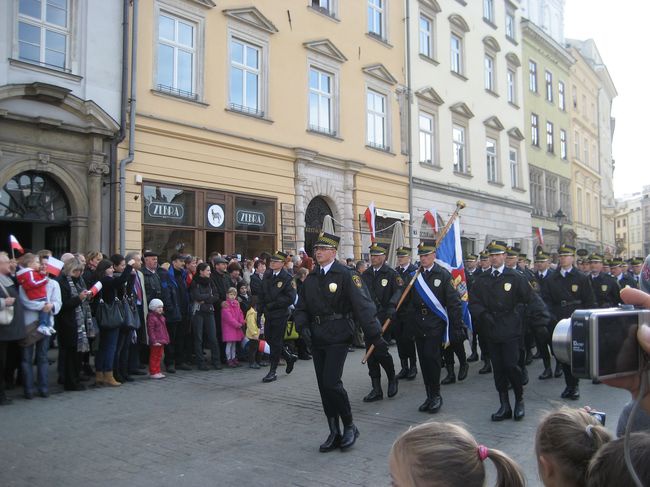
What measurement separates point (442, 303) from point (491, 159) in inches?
883

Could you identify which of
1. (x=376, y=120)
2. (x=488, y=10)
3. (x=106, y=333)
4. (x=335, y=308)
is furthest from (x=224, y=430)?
(x=488, y=10)

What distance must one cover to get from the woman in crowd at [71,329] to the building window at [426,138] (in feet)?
54.5

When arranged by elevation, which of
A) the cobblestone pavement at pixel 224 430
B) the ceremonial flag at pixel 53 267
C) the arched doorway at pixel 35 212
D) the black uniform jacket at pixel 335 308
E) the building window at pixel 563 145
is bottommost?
the cobblestone pavement at pixel 224 430

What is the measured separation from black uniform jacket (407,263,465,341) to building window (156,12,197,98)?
935 cm

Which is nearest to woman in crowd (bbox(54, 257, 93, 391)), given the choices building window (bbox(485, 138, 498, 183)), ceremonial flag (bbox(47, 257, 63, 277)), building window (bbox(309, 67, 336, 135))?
ceremonial flag (bbox(47, 257, 63, 277))

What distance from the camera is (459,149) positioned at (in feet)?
84.6

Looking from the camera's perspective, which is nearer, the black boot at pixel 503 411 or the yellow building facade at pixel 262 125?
the black boot at pixel 503 411

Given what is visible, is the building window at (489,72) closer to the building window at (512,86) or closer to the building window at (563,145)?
the building window at (512,86)

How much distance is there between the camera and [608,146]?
Result: 165 feet

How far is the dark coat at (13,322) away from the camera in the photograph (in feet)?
24.9

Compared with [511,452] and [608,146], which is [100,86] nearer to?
[511,452]

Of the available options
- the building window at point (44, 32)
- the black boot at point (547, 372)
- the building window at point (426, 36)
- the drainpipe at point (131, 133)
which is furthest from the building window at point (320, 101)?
the black boot at point (547, 372)

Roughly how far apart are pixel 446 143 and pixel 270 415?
19351 mm

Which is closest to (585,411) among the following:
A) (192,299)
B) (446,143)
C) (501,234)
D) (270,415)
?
(270,415)
